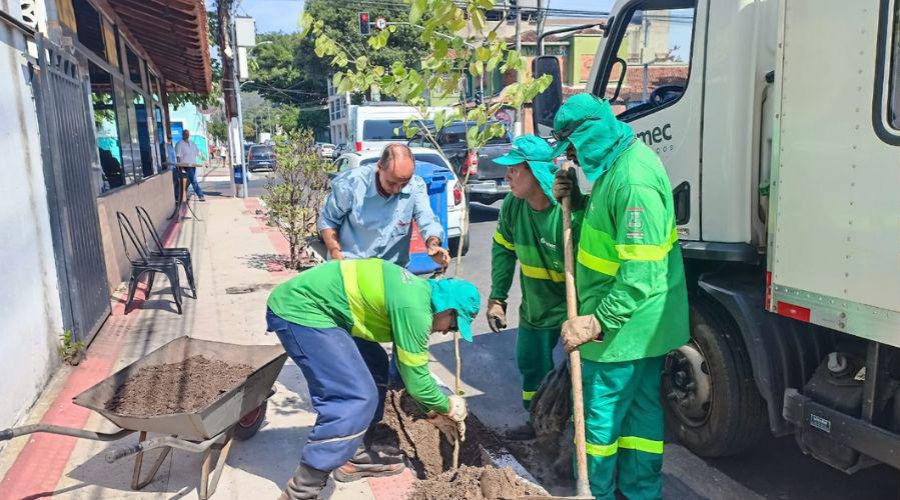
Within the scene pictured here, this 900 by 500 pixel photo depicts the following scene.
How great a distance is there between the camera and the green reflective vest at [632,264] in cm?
271

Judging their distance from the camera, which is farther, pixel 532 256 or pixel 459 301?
pixel 532 256

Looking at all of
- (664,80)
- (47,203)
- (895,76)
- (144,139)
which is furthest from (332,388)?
(144,139)

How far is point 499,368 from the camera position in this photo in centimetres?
530

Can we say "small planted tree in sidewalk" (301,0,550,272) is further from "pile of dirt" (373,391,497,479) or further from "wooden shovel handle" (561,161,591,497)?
"pile of dirt" (373,391,497,479)

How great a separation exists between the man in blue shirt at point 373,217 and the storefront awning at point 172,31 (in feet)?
13.7

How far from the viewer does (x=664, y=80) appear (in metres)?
3.98

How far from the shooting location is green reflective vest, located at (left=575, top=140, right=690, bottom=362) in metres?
2.71

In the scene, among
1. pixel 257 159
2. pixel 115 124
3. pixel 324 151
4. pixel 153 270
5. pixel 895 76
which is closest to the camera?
pixel 895 76

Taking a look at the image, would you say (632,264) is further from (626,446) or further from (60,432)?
(60,432)

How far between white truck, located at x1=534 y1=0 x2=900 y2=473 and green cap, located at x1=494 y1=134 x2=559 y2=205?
700mm

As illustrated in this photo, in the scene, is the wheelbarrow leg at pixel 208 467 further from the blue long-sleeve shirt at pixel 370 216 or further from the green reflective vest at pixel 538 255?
the green reflective vest at pixel 538 255

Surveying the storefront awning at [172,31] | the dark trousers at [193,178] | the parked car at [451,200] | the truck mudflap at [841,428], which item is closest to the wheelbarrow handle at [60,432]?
the truck mudflap at [841,428]

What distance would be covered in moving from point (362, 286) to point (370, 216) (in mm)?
1269

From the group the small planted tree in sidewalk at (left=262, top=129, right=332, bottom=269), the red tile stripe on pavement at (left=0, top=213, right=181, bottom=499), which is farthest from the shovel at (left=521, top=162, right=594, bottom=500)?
the small planted tree in sidewalk at (left=262, top=129, right=332, bottom=269)
